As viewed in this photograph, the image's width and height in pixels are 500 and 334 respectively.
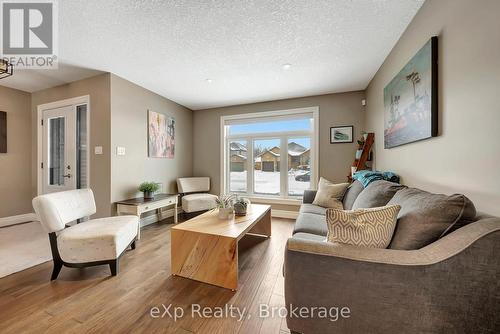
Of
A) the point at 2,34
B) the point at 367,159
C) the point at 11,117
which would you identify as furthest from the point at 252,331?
the point at 11,117

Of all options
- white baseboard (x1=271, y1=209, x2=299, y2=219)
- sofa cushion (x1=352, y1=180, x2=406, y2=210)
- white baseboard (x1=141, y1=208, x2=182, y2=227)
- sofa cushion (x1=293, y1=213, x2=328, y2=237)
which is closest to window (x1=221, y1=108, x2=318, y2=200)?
white baseboard (x1=271, y1=209, x2=299, y2=219)

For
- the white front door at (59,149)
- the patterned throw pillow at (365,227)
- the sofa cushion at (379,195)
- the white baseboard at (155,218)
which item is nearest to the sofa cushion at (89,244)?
the white baseboard at (155,218)

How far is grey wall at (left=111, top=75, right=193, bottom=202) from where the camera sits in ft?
9.57

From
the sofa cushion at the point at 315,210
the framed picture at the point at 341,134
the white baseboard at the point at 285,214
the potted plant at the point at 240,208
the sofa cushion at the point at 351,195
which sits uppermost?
the framed picture at the point at 341,134

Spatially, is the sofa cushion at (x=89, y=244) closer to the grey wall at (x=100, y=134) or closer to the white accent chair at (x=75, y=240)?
the white accent chair at (x=75, y=240)

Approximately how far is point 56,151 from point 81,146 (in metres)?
0.66

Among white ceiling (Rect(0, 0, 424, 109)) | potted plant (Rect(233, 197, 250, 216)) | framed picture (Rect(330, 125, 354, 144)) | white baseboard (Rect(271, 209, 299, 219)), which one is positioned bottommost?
white baseboard (Rect(271, 209, 299, 219))

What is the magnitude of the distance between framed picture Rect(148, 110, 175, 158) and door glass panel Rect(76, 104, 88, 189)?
3.08 feet

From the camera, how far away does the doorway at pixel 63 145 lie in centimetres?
315

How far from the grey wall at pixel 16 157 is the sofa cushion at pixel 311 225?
4.90m

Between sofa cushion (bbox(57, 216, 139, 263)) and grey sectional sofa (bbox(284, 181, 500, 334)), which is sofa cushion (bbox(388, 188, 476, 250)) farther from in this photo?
sofa cushion (bbox(57, 216, 139, 263))

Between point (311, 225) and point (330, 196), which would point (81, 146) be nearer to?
point (311, 225)

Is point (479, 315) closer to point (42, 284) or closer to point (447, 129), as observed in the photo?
point (447, 129)

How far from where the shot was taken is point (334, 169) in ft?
12.1
